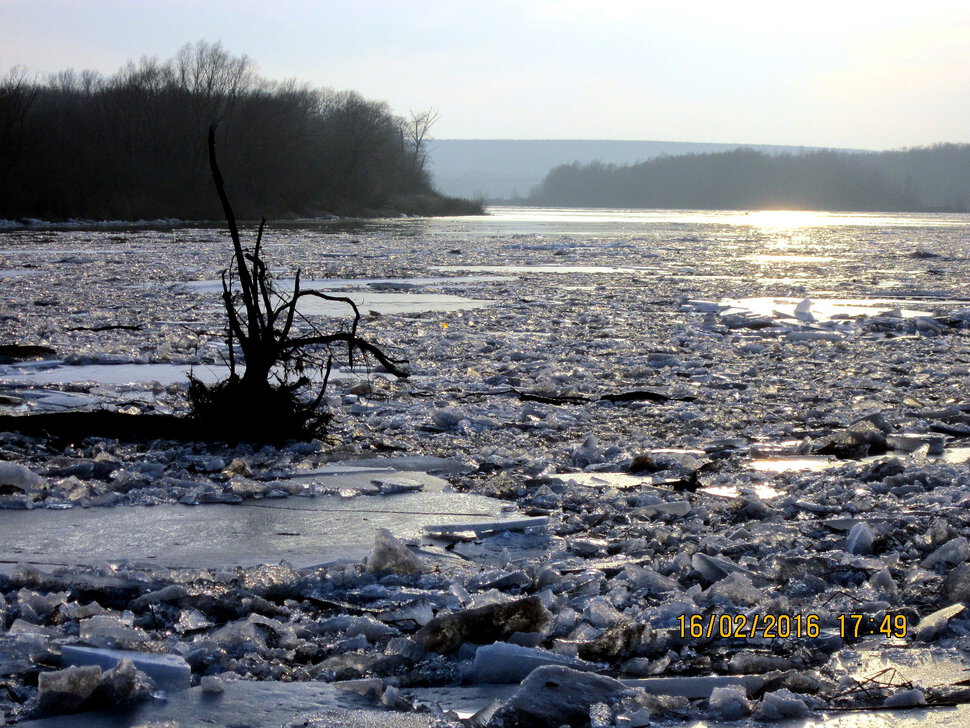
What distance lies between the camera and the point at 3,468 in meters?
3.85

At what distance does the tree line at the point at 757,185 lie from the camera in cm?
14350

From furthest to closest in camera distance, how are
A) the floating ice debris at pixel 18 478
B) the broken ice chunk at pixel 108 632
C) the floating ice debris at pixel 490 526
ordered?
the floating ice debris at pixel 18 478
the floating ice debris at pixel 490 526
the broken ice chunk at pixel 108 632

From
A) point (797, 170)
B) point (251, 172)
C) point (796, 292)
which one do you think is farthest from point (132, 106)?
point (797, 170)

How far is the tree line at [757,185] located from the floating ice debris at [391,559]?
14105 cm

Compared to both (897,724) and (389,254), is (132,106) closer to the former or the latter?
(389,254)

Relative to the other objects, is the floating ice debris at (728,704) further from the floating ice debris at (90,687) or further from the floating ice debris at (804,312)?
the floating ice debris at (804,312)

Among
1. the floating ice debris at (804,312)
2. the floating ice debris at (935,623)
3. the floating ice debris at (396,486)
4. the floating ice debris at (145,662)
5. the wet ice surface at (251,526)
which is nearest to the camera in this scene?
the floating ice debris at (145,662)

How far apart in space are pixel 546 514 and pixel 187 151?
2394 inches

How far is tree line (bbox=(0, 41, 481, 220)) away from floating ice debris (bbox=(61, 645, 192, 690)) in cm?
4431

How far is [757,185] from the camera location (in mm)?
155875

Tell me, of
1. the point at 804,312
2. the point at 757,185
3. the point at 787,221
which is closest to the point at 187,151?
the point at 787,221

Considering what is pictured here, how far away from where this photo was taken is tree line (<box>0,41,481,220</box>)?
161 feet
